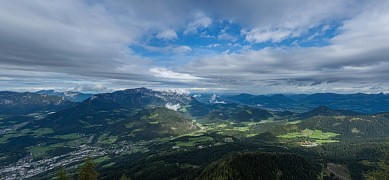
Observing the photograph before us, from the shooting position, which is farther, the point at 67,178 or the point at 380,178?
the point at 67,178

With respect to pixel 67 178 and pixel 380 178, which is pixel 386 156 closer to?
pixel 380 178

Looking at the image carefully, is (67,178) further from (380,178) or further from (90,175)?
(380,178)

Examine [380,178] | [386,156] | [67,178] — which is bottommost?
[67,178]

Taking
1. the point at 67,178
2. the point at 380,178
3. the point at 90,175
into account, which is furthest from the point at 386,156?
the point at 67,178

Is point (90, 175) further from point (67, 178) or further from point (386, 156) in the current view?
point (386, 156)

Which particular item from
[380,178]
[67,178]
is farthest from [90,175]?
[380,178]

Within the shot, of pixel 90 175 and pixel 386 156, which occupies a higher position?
pixel 386 156

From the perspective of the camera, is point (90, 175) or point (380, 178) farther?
point (90, 175)

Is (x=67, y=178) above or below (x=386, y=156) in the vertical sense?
below
